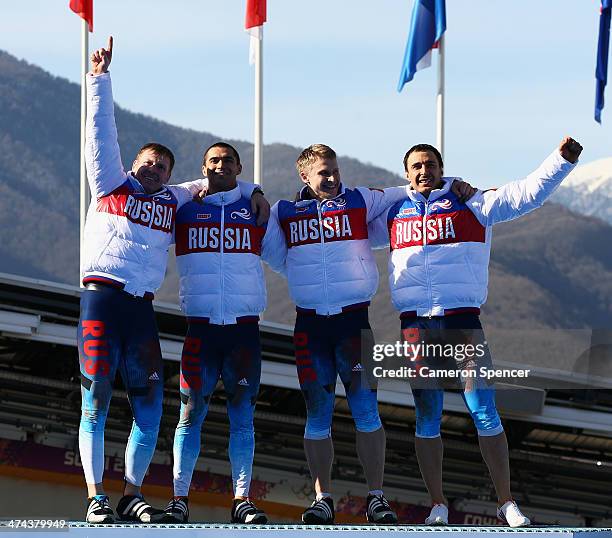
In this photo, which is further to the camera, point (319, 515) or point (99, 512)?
point (319, 515)

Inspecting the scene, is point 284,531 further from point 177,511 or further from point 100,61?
point 100,61

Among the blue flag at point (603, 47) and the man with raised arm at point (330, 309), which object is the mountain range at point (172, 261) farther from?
the man with raised arm at point (330, 309)

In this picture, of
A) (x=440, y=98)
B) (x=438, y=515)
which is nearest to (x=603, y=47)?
(x=440, y=98)

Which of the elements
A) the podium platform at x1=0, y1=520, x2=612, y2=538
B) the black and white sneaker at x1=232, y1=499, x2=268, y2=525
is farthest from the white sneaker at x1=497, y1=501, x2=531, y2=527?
the black and white sneaker at x1=232, y1=499, x2=268, y2=525

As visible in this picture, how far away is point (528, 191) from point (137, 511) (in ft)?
8.49

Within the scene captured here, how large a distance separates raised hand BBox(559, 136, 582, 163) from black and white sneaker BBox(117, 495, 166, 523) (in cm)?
271

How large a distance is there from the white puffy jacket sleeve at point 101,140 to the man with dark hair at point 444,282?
151 cm

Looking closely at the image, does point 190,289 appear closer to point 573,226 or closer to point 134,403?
point 134,403

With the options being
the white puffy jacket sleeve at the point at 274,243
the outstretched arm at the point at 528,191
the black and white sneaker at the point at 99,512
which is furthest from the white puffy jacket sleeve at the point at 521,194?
the black and white sneaker at the point at 99,512

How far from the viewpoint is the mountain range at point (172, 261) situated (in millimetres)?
100938

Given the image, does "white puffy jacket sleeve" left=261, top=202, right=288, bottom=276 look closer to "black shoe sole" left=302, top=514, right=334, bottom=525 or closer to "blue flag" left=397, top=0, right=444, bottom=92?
"black shoe sole" left=302, top=514, right=334, bottom=525

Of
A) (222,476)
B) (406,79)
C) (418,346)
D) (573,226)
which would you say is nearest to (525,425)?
(222,476)

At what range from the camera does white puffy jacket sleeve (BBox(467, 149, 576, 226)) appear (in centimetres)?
660

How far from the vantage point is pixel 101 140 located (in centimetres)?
666
